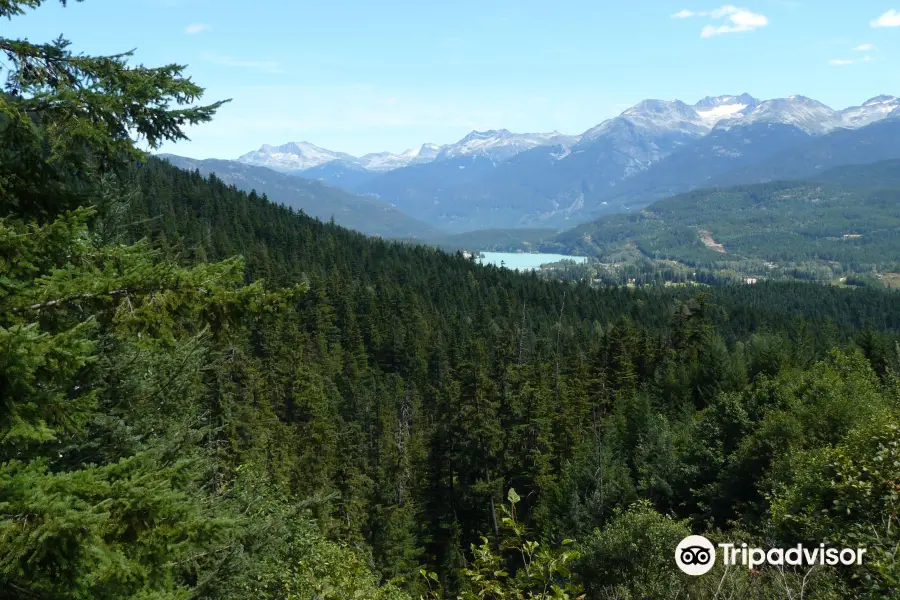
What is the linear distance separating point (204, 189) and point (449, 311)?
8710 cm

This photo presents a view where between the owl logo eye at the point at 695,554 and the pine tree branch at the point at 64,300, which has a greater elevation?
the pine tree branch at the point at 64,300

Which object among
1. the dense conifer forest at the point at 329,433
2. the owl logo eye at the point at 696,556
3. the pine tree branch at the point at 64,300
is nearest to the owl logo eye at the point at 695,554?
the owl logo eye at the point at 696,556

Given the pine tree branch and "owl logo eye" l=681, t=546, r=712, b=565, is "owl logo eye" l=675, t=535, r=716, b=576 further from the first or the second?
the pine tree branch

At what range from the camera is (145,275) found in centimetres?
682

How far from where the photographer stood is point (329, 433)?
2216 inches

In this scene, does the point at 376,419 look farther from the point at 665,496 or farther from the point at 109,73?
the point at 109,73

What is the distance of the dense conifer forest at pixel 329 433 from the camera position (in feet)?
20.2

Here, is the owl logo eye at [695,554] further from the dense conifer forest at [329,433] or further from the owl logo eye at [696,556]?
the dense conifer forest at [329,433]

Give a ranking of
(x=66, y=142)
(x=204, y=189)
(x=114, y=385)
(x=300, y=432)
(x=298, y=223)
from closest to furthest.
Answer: (x=66, y=142) < (x=114, y=385) < (x=300, y=432) < (x=204, y=189) < (x=298, y=223)

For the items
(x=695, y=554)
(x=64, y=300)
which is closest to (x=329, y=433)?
(x=695, y=554)

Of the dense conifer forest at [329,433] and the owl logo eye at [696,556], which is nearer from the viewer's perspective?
the dense conifer forest at [329,433]

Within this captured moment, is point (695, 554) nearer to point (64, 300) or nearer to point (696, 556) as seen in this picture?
point (696, 556)

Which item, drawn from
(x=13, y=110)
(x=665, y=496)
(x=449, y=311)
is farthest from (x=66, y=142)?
(x=449, y=311)

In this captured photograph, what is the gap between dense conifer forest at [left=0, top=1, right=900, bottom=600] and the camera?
6.15 metres
